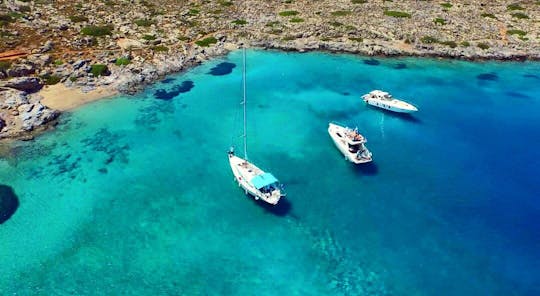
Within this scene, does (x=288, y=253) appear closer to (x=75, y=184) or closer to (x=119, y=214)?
(x=119, y=214)

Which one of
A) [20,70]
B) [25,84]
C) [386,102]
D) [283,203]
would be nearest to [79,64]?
[20,70]

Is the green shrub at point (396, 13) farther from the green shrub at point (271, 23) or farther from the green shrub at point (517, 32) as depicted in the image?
the green shrub at point (271, 23)

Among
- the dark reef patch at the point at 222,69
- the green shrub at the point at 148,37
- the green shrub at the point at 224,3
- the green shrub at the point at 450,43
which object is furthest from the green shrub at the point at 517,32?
the green shrub at the point at 148,37

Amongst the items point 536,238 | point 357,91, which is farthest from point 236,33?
point 536,238

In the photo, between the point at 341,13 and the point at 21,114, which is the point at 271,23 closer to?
the point at 341,13

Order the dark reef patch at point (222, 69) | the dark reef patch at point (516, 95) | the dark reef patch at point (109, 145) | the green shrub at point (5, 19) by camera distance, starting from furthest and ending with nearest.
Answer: the green shrub at point (5, 19), the dark reef patch at point (222, 69), the dark reef patch at point (516, 95), the dark reef patch at point (109, 145)

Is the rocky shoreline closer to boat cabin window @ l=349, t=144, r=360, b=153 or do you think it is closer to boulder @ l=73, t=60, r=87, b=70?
boulder @ l=73, t=60, r=87, b=70
